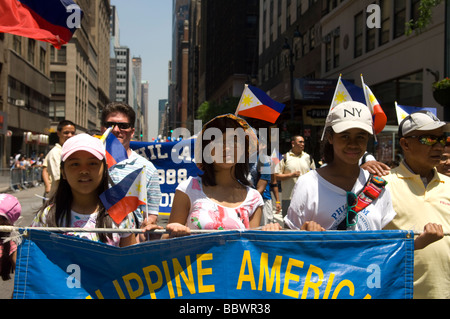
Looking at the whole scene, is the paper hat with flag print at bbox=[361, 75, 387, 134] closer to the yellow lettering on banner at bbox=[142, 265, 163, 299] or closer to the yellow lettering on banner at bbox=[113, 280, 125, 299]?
the yellow lettering on banner at bbox=[142, 265, 163, 299]

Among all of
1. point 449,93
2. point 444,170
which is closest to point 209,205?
point 444,170

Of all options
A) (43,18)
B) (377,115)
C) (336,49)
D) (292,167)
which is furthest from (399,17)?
(43,18)

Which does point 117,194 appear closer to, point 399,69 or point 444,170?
point 444,170

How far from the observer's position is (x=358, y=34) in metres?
25.0

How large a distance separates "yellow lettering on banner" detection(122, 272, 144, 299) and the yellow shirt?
1.72 metres

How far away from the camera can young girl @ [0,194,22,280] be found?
2.93 meters

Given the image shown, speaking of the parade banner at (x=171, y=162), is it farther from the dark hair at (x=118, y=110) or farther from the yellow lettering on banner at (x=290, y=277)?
the yellow lettering on banner at (x=290, y=277)

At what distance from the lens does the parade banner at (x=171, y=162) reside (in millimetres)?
8086

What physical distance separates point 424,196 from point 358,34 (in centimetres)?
2329

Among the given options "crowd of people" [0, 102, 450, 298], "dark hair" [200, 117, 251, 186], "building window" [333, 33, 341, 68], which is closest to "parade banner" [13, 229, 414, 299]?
"crowd of people" [0, 102, 450, 298]

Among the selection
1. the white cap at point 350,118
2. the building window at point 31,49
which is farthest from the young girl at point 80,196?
the building window at point 31,49

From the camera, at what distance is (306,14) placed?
109ft

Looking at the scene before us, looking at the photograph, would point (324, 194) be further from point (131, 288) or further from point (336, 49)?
point (336, 49)

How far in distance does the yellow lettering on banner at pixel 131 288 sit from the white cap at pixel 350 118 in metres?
1.52
